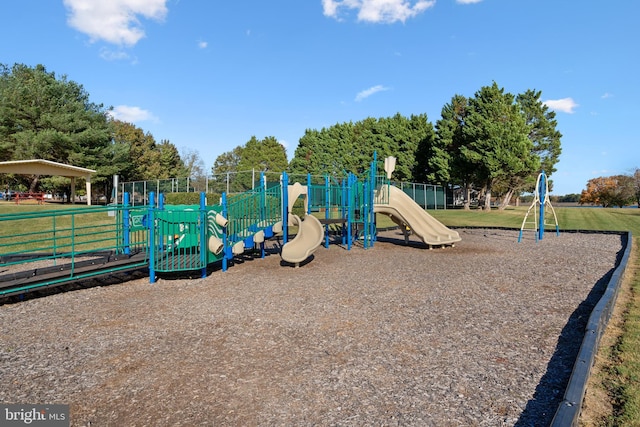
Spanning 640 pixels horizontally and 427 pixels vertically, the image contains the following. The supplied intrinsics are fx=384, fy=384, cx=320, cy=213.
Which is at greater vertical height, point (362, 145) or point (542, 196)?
point (362, 145)

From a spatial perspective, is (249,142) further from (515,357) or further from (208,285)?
(515,357)

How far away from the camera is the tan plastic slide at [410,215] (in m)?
11.9

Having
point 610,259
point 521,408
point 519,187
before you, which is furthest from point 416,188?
point 521,408

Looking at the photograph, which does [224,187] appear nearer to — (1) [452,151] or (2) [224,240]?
(2) [224,240]

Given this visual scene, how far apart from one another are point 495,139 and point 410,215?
25.5m

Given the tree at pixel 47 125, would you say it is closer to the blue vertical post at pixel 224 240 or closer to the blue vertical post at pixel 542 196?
the blue vertical post at pixel 224 240

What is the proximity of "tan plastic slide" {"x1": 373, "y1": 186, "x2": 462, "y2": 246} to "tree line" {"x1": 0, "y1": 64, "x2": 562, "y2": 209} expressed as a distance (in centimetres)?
1888

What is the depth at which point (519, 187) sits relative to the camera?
40406 millimetres

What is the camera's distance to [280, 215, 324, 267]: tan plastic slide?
873cm

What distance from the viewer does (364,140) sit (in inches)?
2019

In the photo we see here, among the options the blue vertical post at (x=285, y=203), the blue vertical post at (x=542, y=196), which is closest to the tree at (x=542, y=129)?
the blue vertical post at (x=542, y=196)

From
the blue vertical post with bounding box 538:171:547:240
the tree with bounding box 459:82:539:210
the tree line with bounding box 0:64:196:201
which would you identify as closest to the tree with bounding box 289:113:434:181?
the tree with bounding box 459:82:539:210

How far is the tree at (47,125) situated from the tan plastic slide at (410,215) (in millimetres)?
29266

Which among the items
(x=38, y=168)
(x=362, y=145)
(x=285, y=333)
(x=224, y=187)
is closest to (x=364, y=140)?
(x=362, y=145)
